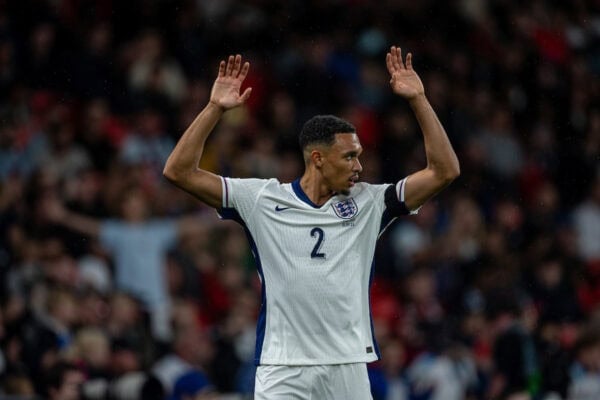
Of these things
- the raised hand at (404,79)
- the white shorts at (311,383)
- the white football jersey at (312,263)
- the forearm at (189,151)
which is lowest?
the white shorts at (311,383)

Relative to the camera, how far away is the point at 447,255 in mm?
14047

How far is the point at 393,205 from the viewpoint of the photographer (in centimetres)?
673

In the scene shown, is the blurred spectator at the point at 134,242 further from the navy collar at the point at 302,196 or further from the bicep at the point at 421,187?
the bicep at the point at 421,187

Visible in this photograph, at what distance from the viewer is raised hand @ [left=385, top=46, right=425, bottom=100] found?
264 inches

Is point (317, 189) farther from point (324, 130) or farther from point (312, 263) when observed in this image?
point (312, 263)

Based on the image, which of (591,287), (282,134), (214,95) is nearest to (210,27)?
(282,134)

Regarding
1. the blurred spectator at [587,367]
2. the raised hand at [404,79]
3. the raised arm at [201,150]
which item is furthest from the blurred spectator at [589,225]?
the raised arm at [201,150]

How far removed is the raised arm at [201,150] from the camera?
661 cm

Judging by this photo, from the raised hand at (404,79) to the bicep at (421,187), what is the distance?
38 cm

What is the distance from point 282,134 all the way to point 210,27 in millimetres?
1906

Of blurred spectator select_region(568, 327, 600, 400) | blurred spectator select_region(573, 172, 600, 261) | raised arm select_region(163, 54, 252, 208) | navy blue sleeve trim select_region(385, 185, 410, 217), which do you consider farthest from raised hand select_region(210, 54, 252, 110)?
blurred spectator select_region(573, 172, 600, 261)

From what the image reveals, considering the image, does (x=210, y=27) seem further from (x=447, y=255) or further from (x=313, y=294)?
(x=313, y=294)

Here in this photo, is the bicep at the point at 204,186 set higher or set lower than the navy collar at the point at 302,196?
higher

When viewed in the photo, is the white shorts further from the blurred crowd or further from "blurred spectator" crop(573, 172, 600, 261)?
"blurred spectator" crop(573, 172, 600, 261)
